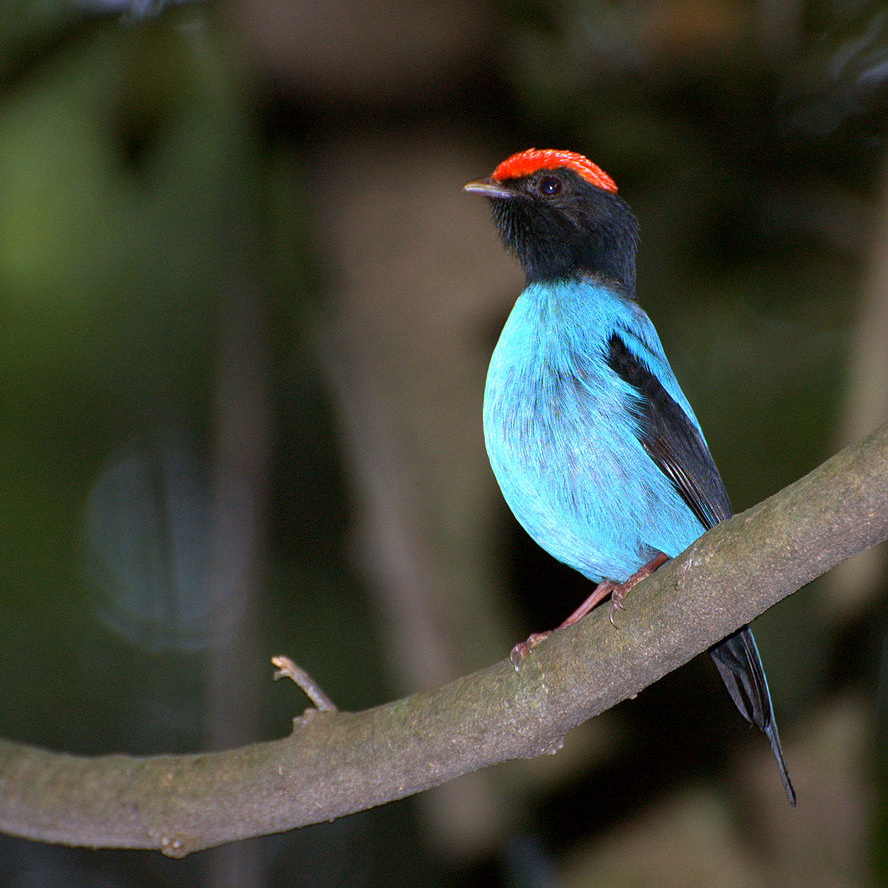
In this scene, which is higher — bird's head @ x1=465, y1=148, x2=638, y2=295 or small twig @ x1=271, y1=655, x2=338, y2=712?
bird's head @ x1=465, y1=148, x2=638, y2=295

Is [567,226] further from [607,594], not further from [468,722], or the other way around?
[468,722]

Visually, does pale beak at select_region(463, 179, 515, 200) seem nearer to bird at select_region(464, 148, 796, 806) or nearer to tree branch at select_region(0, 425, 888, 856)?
bird at select_region(464, 148, 796, 806)

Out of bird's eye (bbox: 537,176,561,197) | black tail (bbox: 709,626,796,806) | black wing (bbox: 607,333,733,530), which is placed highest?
bird's eye (bbox: 537,176,561,197)

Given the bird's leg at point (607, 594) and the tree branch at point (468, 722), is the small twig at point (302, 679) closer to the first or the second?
the tree branch at point (468, 722)

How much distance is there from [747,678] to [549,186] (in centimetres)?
212

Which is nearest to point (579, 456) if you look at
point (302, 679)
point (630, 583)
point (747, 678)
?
point (630, 583)

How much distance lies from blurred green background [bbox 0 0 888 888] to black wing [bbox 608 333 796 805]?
111 cm

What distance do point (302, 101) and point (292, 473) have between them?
14.6 feet

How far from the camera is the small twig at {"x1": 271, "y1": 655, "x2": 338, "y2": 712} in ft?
10.6

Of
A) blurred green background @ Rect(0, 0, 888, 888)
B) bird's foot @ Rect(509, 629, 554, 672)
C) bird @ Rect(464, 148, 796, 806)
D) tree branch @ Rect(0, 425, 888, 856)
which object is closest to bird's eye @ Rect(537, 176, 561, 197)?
bird @ Rect(464, 148, 796, 806)

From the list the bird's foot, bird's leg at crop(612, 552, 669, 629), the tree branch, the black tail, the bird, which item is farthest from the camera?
the bird

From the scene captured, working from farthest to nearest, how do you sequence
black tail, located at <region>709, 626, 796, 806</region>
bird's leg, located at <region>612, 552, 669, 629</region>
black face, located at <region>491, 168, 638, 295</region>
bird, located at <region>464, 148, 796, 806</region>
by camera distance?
black face, located at <region>491, 168, 638, 295</region>, bird, located at <region>464, 148, 796, 806</region>, black tail, located at <region>709, 626, 796, 806</region>, bird's leg, located at <region>612, 552, 669, 629</region>

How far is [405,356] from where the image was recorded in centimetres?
545

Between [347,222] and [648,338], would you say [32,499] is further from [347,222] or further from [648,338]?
[648,338]
